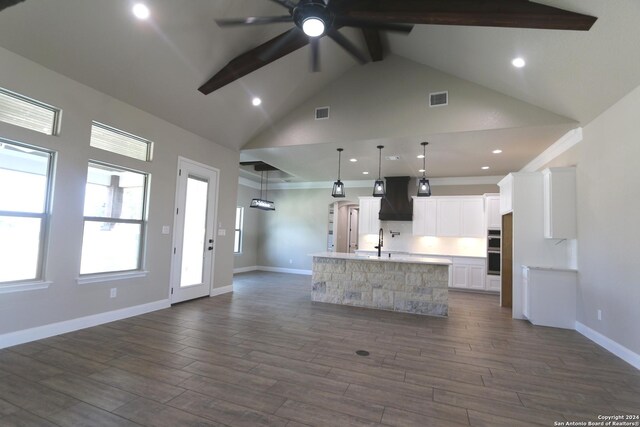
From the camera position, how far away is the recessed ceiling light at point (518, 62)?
3792 millimetres

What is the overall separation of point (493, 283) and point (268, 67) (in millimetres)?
6632

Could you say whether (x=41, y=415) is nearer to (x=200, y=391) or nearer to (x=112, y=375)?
(x=112, y=375)

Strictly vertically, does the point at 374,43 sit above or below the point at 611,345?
above

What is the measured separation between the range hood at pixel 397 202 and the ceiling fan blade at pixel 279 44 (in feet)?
18.4

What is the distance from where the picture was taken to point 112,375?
2656mm

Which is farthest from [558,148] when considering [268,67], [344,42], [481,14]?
[268,67]

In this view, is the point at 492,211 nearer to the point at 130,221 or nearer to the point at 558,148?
the point at 558,148

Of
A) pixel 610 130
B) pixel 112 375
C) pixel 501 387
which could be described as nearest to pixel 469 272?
pixel 610 130

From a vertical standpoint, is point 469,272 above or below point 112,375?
above

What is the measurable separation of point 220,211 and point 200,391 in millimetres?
4130

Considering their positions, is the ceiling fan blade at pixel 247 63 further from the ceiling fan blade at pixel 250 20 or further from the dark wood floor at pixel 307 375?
the dark wood floor at pixel 307 375

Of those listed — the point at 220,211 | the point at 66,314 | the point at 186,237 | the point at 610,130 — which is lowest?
the point at 66,314

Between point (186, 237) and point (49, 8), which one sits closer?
point (49, 8)

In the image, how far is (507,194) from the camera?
5.56 meters
